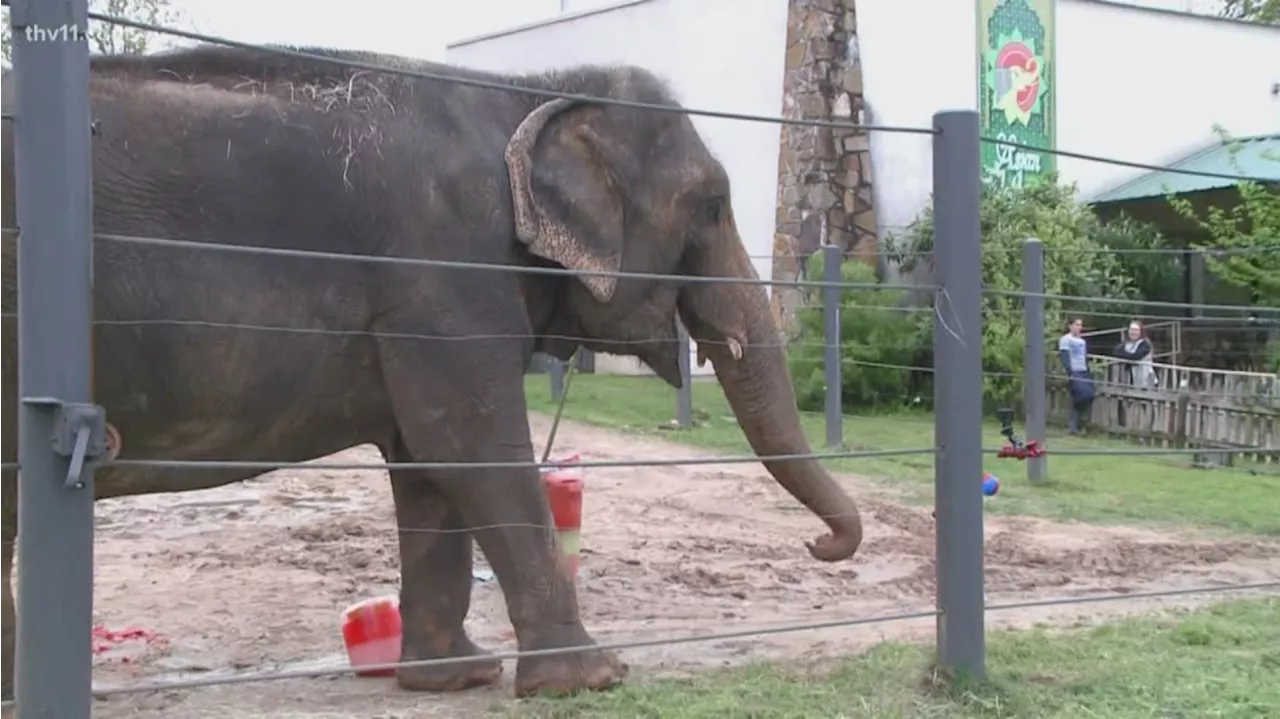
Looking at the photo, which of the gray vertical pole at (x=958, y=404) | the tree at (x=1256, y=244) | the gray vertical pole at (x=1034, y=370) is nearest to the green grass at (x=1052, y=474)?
the gray vertical pole at (x=1034, y=370)

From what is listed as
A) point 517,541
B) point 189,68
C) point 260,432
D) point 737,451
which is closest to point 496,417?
point 517,541

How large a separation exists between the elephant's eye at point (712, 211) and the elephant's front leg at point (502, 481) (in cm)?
96

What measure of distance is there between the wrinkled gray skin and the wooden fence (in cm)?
761

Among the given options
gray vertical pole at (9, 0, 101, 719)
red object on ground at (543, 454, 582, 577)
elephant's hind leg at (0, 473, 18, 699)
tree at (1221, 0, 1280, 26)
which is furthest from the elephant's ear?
tree at (1221, 0, 1280, 26)

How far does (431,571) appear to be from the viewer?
4863 millimetres

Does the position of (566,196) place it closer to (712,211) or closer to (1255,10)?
(712,211)

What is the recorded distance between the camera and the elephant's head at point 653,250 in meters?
4.61

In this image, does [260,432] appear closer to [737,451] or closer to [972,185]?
[972,185]

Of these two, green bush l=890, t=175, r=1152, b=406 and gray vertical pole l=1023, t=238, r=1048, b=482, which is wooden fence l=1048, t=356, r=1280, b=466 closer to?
green bush l=890, t=175, r=1152, b=406

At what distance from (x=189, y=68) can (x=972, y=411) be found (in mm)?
2545

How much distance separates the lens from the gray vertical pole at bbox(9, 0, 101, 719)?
262 centimetres

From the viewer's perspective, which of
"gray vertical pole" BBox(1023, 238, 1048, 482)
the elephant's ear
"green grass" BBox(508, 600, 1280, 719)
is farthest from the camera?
"gray vertical pole" BBox(1023, 238, 1048, 482)

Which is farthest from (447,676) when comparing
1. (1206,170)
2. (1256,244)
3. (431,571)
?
(1206,170)

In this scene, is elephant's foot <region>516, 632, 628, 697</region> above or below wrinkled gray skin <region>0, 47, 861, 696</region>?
below
